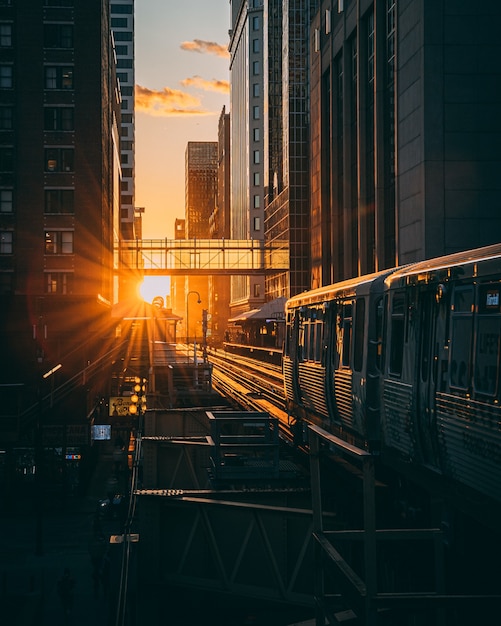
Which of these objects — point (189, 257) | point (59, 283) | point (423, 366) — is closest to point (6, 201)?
point (59, 283)

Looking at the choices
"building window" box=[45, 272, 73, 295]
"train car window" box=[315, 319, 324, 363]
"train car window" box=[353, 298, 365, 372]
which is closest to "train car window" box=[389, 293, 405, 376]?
"train car window" box=[353, 298, 365, 372]

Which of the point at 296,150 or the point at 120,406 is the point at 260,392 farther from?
the point at 296,150

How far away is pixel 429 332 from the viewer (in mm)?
12562

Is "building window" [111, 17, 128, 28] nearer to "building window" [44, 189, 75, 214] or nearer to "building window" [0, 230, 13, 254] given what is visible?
"building window" [44, 189, 75, 214]

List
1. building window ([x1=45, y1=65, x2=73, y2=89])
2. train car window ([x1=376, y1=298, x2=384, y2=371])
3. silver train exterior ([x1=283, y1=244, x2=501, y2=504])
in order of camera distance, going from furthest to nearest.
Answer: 1. building window ([x1=45, y1=65, x2=73, y2=89])
2. train car window ([x1=376, y1=298, x2=384, y2=371])
3. silver train exterior ([x1=283, y1=244, x2=501, y2=504])

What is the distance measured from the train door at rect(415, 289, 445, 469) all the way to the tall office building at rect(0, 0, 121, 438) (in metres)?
58.8

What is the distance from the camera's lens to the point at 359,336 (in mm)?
16797

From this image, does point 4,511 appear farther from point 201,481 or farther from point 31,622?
point 201,481

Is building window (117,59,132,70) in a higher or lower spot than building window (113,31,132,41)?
lower

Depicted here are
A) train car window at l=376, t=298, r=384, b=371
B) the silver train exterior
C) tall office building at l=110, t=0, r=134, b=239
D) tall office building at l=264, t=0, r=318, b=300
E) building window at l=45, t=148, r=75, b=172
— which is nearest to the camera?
the silver train exterior

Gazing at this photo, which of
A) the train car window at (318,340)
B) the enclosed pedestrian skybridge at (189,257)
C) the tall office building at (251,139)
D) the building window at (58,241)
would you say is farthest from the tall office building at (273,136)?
the train car window at (318,340)

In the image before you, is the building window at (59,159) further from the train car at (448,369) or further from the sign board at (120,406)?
the train car at (448,369)

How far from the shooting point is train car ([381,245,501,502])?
9.93 meters

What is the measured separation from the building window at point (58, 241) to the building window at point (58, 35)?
15028mm
